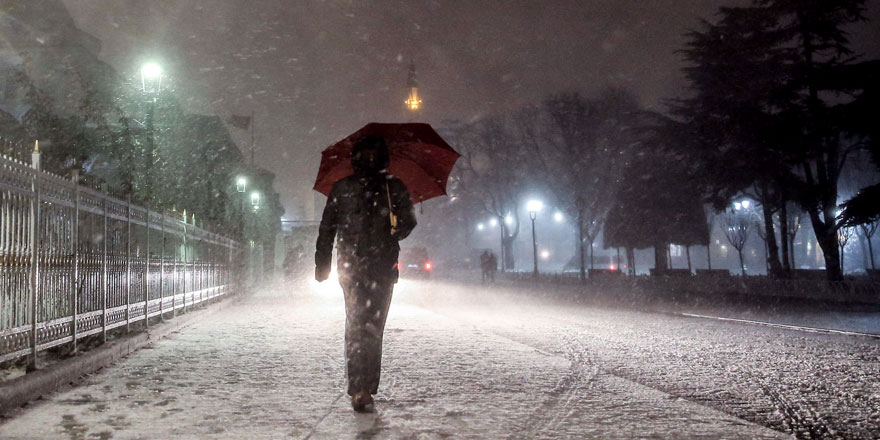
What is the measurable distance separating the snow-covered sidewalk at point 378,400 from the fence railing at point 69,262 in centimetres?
67

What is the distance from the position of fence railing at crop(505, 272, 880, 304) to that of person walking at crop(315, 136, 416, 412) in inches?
689

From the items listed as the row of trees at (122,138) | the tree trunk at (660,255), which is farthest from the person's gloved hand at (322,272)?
the tree trunk at (660,255)

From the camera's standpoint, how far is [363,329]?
5.21 meters

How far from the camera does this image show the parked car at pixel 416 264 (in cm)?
4817

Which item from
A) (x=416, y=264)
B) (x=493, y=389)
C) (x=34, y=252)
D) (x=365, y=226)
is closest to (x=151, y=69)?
(x=34, y=252)

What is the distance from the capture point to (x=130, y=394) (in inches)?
236

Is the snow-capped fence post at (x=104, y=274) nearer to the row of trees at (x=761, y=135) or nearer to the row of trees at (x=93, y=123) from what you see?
the row of trees at (x=93, y=123)

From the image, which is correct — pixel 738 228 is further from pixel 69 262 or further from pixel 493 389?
pixel 69 262

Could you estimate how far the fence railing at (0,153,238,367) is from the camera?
6.00 metres

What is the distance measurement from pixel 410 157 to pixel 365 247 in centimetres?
183

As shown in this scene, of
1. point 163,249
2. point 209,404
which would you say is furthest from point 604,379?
point 163,249

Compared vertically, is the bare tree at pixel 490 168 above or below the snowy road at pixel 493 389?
above

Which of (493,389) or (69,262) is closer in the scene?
(493,389)

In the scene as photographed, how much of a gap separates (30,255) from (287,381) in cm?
269
